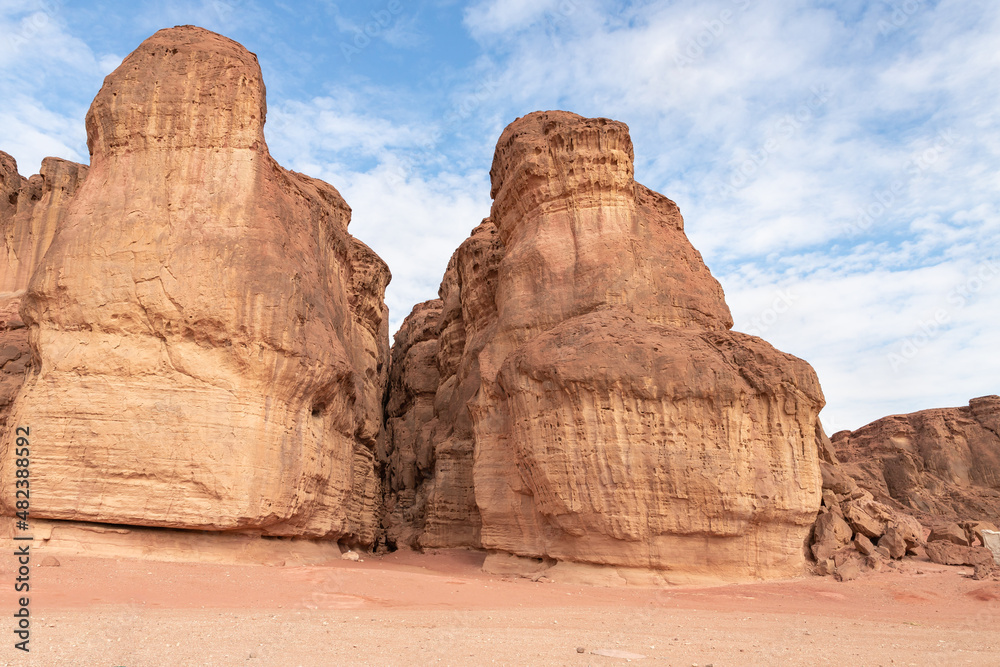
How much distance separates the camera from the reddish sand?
5508 millimetres

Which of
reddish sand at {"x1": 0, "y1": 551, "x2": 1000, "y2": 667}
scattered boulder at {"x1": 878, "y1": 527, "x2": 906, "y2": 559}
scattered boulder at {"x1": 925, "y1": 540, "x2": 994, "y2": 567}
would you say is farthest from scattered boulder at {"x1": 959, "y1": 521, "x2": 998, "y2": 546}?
reddish sand at {"x1": 0, "y1": 551, "x2": 1000, "y2": 667}

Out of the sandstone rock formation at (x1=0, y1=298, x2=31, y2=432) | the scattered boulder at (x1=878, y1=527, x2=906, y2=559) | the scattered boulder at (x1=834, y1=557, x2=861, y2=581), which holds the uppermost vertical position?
the sandstone rock formation at (x1=0, y1=298, x2=31, y2=432)

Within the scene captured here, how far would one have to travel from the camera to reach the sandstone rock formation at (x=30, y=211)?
20.8 meters

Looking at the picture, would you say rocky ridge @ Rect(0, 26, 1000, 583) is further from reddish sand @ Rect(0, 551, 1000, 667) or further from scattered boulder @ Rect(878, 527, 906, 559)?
reddish sand @ Rect(0, 551, 1000, 667)

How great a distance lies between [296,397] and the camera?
47.3 ft

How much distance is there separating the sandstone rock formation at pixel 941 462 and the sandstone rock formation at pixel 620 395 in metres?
17.8

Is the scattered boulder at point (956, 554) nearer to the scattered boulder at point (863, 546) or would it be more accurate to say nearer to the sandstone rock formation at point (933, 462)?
the scattered boulder at point (863, 546)

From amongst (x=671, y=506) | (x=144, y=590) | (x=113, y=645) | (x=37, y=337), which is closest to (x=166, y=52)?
(x=37, y=337)

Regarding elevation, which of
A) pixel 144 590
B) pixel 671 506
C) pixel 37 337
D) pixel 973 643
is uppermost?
pixel 37 337

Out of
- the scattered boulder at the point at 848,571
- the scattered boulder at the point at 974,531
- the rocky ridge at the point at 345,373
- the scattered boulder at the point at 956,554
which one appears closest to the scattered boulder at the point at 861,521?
the rocky ridge at the point at 345,373

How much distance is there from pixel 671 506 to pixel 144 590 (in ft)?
30.0

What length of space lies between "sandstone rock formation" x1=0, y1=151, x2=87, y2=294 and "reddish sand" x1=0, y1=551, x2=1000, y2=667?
1474 centimetres

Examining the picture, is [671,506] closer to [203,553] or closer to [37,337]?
[203,553]

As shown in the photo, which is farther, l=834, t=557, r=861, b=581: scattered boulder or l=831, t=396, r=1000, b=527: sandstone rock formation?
l=831, t=396, r=1000, b=527: sandstone rock formation
